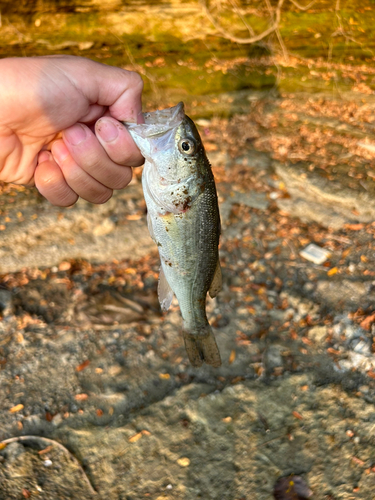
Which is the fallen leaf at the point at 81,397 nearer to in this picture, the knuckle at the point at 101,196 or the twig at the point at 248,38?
the knuckle at the point at 101,196

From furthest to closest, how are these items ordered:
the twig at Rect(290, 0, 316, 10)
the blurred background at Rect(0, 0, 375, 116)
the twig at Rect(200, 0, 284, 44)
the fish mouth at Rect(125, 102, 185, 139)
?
the twig at Rect(290, 0, 316, 10)
the twig at Rect(200, 0, 284, 44)
the blurred background at Rect(0, 0, 375, 116)
the fish mouth at Rect(125, 102, 185, 139)

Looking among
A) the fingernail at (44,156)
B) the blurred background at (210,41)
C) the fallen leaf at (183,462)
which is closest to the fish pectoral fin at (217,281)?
the fingernail at (44,156)

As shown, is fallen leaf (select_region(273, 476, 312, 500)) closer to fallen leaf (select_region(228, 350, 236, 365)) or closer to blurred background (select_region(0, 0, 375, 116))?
fallen leaf (select_region(228, 350, 236, 365))

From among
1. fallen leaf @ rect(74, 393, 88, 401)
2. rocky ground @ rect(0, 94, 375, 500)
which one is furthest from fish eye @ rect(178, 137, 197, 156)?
fallen leaf @ rect(74, 393, 88, 401)

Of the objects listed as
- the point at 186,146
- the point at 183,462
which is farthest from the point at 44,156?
the point at 183,462

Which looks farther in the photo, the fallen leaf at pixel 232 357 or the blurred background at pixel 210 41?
the blurred background at pixel 210 41

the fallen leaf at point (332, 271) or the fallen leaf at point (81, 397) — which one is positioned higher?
the fallen leaf at point (81, 397)
